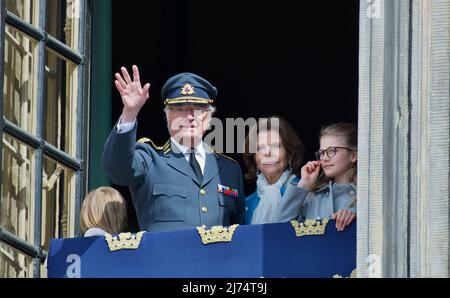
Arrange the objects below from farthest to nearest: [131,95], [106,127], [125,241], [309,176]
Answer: [106,127] < [309,176] < [131,95] < [125,241]

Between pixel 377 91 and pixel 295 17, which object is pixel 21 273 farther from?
pixel 295 17

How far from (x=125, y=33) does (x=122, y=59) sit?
146mm

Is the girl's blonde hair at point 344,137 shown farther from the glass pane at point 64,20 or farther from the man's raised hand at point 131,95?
the glass pane at point 64,20

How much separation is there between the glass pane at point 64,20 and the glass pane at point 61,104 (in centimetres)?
9

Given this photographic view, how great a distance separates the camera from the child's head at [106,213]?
28.5 ft

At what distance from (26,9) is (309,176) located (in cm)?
139

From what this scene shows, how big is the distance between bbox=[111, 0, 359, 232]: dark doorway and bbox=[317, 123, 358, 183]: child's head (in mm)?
2439

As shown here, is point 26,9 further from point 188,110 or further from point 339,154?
point 339,154

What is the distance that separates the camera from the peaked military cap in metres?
8.99

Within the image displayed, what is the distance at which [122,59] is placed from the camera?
1148 centimetres

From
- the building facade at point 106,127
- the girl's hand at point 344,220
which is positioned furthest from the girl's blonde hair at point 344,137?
the building facade at point 106,127

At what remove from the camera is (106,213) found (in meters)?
8.70

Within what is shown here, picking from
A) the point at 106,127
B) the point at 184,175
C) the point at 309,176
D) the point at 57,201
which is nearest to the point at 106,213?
the point at 184,175

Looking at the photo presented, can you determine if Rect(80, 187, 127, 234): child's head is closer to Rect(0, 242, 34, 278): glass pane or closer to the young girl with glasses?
Rect(0, 242, 34, 278): glass pane
